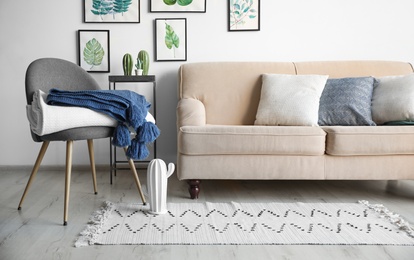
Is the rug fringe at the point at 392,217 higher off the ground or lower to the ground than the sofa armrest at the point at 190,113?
lower

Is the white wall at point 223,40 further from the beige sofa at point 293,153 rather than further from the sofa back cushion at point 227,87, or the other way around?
the beige sofa at point 293,153

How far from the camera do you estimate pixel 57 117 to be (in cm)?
185

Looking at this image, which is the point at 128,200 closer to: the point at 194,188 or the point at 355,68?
the point at 194,188

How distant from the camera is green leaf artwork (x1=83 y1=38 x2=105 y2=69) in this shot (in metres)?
3.25

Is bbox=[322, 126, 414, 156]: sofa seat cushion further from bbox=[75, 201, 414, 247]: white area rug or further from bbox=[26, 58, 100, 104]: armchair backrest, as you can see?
bbox=[26, 58, 100, 104]: armchair backrest

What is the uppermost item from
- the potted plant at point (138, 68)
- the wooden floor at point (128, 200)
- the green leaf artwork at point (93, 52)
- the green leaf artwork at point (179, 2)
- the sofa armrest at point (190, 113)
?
the green leaf artwork at point (179, 2)

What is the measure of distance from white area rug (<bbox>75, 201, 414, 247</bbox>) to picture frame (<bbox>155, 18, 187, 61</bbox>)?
1477 millimetres

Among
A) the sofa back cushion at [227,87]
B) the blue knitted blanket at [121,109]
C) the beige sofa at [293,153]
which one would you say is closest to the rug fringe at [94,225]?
the blue knitted blanket at [121,109]

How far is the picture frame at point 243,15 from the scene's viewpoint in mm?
3252

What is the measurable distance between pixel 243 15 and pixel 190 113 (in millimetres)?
1156

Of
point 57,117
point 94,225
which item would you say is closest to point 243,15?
point 57,117

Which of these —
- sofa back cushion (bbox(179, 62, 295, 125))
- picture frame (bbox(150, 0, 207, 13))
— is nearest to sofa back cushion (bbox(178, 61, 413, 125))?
sofa back cushion (bbox(179, 62, 295, 125))

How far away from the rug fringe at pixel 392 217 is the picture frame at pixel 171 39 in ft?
5.90

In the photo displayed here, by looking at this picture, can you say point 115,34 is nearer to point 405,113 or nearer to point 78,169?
point 78,169
